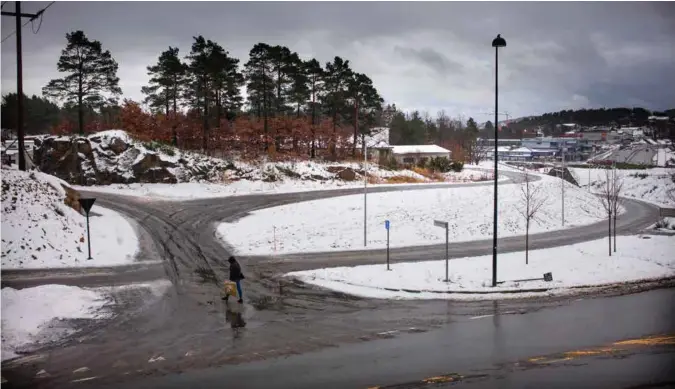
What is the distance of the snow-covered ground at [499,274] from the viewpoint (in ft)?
60.8

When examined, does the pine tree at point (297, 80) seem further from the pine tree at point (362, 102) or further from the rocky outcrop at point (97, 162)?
the rocky outcrop at point (97, 162)

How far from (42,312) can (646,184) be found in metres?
66.4

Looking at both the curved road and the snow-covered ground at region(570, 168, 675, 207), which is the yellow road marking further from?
the snow-covered ground at region(570, 168, 675, 207)

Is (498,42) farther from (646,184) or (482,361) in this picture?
(646,184)

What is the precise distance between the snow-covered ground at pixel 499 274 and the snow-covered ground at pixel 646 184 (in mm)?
29992

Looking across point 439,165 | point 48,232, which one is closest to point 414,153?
point 439,165

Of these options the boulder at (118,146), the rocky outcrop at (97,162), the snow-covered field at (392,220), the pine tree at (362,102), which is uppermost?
the pine tree at (362,102)

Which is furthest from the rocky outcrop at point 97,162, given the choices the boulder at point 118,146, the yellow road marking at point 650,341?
the yellow road marking at point 650,341

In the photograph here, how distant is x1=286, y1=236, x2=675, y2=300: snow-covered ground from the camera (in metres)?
18.5

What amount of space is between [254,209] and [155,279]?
1618cm

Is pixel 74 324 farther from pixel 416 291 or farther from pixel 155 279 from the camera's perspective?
pixel 416 291

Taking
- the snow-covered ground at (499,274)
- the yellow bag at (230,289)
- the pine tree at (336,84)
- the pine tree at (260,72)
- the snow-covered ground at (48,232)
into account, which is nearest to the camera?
the yellow bag at (230,289)

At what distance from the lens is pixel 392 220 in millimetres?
32688

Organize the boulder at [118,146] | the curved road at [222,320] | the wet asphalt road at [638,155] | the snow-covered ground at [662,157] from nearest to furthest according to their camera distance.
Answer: the curved road at [222,320], the boulder at [118,146], the snow-covered ground at [662,157], the wet asphalt road at [638,155]
